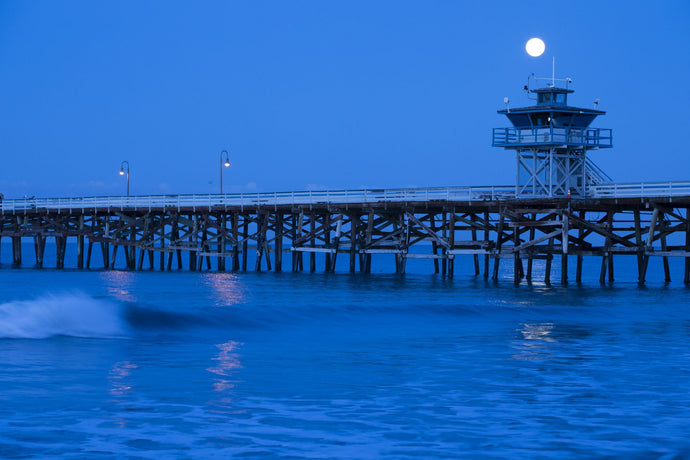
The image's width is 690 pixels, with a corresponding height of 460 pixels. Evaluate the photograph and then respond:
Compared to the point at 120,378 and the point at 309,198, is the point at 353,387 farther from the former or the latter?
the point at 309,198

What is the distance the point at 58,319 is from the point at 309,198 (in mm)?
22471

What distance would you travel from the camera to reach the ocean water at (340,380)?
10.3 m

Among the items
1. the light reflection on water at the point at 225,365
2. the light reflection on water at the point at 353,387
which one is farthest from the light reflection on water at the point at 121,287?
the light reflection on water at the point at 225,365

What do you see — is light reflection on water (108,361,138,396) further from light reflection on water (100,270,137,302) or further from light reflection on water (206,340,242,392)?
light reflection on water (100,270,137,302)

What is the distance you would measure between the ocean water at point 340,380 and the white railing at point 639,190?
7.41 metres

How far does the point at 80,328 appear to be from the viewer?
2045 centimetres

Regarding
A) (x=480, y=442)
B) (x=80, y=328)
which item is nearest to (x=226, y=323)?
(x=80, y=328)

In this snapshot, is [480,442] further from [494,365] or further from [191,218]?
[191,218]

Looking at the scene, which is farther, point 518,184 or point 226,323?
point 518,184

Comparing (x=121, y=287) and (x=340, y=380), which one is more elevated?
(x=340, y=380)

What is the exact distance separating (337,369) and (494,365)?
253 cm

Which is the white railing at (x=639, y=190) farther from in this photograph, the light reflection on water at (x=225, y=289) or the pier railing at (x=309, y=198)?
the light reflection on water at (x=225, y=289)

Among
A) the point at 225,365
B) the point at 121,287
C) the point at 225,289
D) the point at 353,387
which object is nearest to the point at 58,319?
the point at 225,365

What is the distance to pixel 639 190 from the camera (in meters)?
34.1
